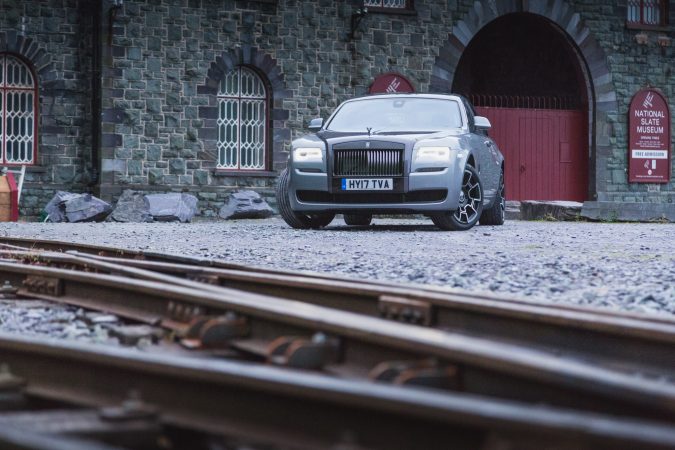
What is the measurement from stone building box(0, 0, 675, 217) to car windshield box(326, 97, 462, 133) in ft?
19.7

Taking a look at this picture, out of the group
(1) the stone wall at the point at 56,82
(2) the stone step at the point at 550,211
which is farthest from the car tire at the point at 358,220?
(1) the stone wall at the point at 56,82

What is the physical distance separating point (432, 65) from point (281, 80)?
3.26 meters

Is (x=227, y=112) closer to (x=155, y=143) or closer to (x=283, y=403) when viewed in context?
(x=155, y=143)

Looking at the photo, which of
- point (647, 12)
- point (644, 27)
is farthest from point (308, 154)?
point (647, 12)

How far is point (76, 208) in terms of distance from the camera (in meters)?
18.8

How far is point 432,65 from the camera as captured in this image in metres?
22.5

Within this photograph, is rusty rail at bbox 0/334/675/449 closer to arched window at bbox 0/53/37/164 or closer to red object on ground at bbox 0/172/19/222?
red object on ground at bbox 0/172/19/222

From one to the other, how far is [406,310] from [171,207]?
15.7m

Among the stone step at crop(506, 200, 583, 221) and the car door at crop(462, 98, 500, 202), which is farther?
the stone step at crop(506, 200, 583, 221)

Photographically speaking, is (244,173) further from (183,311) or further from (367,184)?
(183,311)

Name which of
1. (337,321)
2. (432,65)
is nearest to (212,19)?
(432,65)

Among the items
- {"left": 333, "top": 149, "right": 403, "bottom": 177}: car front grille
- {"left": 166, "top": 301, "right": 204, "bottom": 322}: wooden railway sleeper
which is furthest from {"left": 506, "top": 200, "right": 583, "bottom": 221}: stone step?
{"left": 166, "top": 301, "right": 204, "bottom": 322}: wooden railway sleeper

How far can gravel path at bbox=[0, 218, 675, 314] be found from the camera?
233 inches

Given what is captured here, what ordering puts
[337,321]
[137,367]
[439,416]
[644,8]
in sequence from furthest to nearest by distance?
[644,8] < [337,321] < [137,367] < [439,416]
